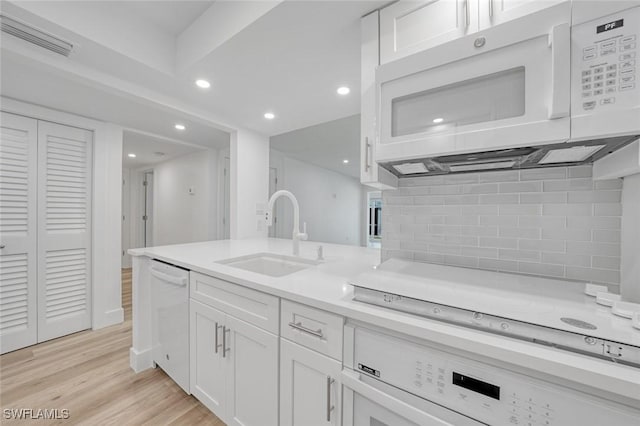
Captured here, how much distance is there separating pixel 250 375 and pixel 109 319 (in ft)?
8.09

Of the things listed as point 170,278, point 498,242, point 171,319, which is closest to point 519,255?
point 498,242

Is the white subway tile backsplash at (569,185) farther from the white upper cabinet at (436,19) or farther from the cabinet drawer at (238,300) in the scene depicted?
the cabinet drawer at (238,300)

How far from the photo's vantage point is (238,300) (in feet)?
3.95

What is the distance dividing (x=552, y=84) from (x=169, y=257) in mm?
1972

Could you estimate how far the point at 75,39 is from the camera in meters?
1.32

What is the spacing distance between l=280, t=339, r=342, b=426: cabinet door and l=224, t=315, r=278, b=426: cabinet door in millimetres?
51

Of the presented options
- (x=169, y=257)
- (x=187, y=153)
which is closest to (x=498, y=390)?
(x=169, y=257)

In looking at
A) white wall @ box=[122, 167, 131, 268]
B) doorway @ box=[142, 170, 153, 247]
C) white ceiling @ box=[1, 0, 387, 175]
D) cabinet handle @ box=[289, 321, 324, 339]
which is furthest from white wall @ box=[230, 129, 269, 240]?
white wall @ box=[122, 167, 131, 268]

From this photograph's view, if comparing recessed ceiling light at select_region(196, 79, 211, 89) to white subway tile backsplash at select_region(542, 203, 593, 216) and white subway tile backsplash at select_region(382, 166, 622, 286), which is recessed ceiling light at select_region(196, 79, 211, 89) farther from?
white subway tile backsplash at select_region(542, 203, 593, 216)

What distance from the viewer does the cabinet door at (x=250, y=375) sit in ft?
3.52

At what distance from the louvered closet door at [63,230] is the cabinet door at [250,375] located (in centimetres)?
232

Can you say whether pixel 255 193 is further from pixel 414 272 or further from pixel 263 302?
pixel 414 272

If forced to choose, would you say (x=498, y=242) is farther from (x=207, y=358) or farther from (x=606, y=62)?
(x=207, y=358)

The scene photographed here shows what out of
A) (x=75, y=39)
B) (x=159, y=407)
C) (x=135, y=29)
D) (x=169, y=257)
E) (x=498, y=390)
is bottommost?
(x=159, y=407)
